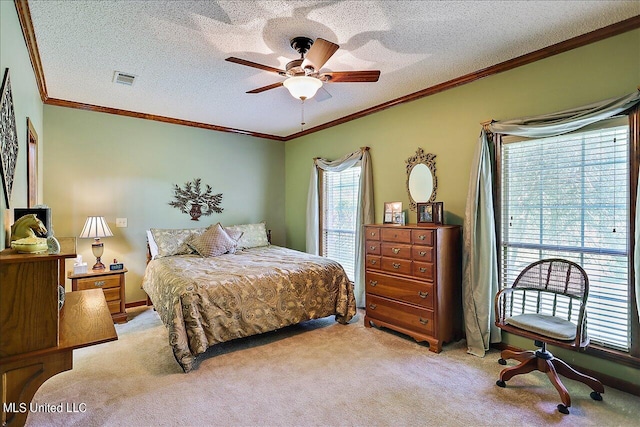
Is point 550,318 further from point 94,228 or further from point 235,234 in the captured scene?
point 94,228

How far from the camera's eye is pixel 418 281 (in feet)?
10.4

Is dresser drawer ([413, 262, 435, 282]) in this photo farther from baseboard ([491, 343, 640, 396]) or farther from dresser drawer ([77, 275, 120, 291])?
dresser drawer ([77, 275, 120, 291])

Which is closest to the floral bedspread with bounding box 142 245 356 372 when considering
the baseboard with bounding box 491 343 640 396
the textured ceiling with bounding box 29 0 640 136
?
the textured ceiling with bounding box 29 0 640 136

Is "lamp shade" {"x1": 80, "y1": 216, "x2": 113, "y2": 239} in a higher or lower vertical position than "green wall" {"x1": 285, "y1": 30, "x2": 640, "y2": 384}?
lower

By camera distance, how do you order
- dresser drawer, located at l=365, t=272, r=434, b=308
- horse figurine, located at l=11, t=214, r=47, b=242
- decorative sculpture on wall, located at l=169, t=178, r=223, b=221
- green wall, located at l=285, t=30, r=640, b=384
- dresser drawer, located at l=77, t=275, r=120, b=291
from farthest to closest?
decorative sculpture on wall, located at l=169, t=178, r=223, b=221 → dresser drawer, located at l=77, t=275, r=120, b=291 → dresser drawer, located at l=365, t=272, r=434, b=308 → green wall, located at l=285, t=30, r=640, b=384 → horse figurine, located at l=11, t=214, r=47, b=242

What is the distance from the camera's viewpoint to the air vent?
3165mm

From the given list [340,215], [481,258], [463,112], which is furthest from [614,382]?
[340,215]

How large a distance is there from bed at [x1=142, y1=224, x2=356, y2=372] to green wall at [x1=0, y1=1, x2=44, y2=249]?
131cm

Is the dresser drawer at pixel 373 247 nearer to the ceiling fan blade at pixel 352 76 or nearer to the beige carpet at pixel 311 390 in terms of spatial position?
Answer: the beige carpet at pixel 311 390

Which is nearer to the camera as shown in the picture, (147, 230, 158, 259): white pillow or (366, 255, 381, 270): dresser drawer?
(366, 255, 381, 270): dresser drawer

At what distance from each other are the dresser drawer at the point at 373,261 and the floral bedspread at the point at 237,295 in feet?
1.13

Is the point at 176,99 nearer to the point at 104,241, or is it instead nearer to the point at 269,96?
the point at 269,96

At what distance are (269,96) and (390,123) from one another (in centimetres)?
148

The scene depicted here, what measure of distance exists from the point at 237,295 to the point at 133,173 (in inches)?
104
